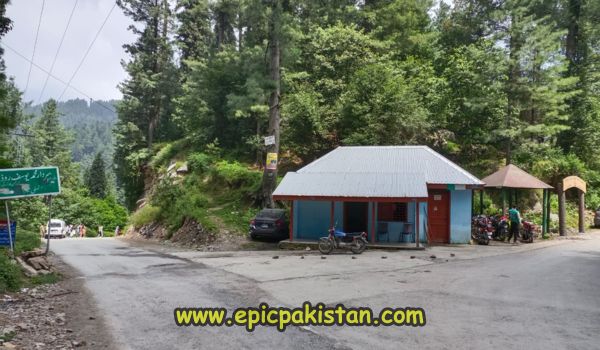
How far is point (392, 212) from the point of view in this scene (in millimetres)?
18422

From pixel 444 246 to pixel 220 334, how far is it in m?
13.4

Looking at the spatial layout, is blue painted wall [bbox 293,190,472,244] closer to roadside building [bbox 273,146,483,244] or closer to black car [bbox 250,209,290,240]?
roadside building [bbox 273,146,483,244]

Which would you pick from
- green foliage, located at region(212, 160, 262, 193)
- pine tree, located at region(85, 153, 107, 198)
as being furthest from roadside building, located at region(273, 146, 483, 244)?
pine tree, located at region(85, 153, 107, 198)

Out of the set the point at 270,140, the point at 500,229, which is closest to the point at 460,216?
the point at 500,229

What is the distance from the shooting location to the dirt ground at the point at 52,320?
20.1 ft

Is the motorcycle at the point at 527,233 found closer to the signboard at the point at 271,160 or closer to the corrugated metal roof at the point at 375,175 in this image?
the corrugated metal roof at the point at 375,175

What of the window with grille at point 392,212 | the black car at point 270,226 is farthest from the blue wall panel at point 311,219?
the window with grille at point 392,212

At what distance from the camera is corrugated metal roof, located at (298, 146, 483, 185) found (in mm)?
18281

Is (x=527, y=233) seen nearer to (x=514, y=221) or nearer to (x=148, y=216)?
(x=514, y=221)

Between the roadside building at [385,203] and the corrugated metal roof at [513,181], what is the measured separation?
7.73 ft

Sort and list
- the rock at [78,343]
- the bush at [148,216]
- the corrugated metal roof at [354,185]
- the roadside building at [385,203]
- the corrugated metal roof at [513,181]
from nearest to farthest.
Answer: the rock at [78,343]
the corrugated metal roof at [354,185]
the roadside building at [385,203]
the corrugated metal roof at [513,181]
the bush at [148,216]

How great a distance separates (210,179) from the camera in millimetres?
27828

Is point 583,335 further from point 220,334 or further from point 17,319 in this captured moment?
point 17,319

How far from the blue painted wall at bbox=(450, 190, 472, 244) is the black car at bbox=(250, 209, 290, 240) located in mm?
7161
